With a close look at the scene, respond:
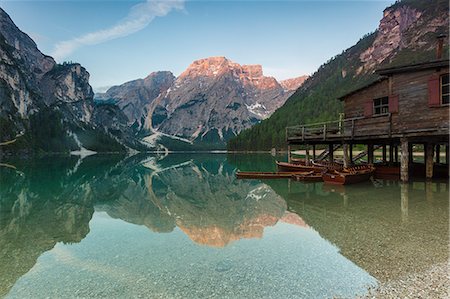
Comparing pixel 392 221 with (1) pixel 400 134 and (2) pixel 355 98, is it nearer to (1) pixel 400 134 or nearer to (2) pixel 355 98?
(1) pixel 400 134

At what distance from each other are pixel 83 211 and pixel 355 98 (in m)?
29.7

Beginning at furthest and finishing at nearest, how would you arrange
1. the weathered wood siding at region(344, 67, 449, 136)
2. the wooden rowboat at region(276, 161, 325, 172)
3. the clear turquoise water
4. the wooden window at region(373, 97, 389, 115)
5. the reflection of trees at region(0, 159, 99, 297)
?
1. the wooden rowboat at region(276, 161, 325, 172)
2. the wooden window at region(373, 97, 389, 115)
3. the weathered wood siding at region(344, 67, 449, 136)
4. the reflection of trees at region(0, 159, 99, 297)
5. the clear turquoise water

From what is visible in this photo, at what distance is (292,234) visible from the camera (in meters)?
15.5

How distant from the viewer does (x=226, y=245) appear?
1412cm

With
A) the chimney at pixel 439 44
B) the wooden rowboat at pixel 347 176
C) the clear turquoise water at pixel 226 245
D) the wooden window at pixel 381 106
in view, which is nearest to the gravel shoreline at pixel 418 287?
the clear turquoise water at pixel 226 245

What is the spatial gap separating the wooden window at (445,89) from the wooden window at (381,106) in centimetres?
552

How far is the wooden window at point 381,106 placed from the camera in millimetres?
31819

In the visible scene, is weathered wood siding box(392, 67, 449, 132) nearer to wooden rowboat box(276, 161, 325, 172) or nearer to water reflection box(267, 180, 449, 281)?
water reflection box(267, 180, 449, 281)

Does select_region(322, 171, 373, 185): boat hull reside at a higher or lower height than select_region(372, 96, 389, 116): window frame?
lower

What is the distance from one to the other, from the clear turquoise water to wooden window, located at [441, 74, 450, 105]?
7046 millimetres

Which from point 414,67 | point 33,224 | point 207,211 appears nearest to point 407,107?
point 414,67

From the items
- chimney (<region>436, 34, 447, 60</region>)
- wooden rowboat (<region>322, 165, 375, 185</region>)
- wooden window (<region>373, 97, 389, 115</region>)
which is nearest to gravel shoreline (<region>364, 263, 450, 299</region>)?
wooden rowboat (<region>322, 165, 375, 185</region>)

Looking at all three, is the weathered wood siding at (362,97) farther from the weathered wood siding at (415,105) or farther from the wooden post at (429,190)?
the wooden post at (429,190)

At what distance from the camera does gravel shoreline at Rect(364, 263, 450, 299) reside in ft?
27.6
